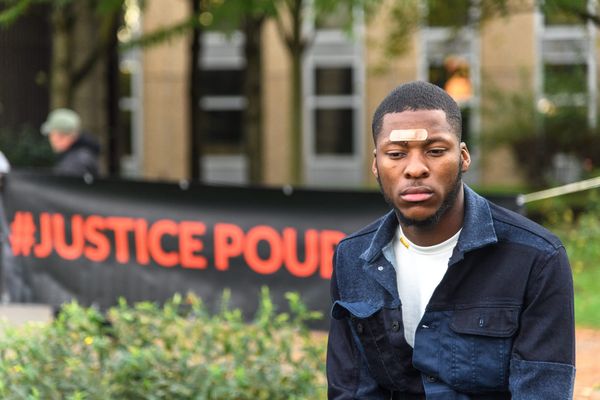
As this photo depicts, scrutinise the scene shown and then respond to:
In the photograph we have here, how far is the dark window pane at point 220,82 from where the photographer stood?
28.4m

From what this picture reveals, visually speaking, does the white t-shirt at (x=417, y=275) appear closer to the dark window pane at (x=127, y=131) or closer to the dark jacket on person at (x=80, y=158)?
the dark jacket on person at (x=80, y=158)

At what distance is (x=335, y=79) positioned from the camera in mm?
28047

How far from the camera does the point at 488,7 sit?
43.3ft

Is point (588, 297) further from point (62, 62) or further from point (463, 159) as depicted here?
point (62, 62)

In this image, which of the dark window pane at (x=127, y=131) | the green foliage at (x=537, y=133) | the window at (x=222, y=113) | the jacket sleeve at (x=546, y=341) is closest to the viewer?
the jacket sleeve at (x=546, y=341)

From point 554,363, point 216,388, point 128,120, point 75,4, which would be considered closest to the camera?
point 554,363

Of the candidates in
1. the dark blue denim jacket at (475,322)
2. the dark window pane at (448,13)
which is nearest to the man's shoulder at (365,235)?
the dark blue denim jacket at (475,322)

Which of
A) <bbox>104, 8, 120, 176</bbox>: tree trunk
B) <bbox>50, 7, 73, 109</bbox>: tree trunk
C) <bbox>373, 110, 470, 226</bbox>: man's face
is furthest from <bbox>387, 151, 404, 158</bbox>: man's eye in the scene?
<bbox>104, 8, 120, 176</bbox>: tree trunk

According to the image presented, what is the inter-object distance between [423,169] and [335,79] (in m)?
25.5

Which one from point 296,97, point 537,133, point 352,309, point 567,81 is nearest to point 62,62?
point 296,97

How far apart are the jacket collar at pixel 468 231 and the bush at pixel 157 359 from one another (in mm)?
2768

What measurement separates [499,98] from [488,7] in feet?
14.1

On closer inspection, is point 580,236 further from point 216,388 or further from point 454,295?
point 454,295

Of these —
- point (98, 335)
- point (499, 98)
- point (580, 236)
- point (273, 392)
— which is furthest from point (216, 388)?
point (499, 98)
